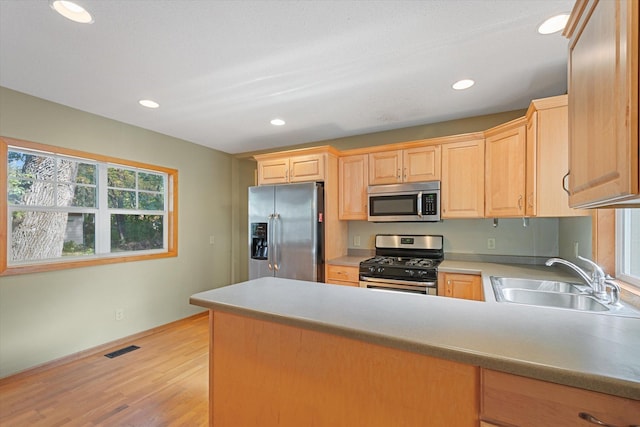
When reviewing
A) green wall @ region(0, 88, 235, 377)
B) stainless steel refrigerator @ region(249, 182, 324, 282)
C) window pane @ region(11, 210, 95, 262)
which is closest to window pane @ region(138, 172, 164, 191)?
green wall @ region(0, 88, 235, 377)

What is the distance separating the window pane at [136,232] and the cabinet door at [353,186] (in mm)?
2313

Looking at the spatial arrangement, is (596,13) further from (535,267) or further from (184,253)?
(184,253)

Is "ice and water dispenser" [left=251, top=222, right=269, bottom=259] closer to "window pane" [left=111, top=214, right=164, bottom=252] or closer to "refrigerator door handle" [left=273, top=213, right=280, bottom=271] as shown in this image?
"refrigerator door handle" [left=273, top=213, right=280, bottom=271]

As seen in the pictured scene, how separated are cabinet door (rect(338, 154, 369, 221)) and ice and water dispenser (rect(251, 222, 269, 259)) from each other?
3.14ft

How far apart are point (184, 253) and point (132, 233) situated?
2.25 feet

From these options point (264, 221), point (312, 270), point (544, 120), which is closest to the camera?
point (544, 120)

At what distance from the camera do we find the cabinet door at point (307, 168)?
11.1ft

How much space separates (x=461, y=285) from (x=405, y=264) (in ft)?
1.74

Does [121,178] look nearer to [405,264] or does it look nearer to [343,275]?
[343,275]

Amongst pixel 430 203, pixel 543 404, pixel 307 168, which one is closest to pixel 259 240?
pixel 307 168

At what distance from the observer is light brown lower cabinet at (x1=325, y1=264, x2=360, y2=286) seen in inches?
122

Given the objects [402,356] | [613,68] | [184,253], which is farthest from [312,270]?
[613,68]

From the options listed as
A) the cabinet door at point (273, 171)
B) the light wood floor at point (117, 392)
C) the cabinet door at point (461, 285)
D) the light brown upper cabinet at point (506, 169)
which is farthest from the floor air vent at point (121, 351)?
the light brown upper cabinet at point (506, 169)

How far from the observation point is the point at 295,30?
1687 mm
